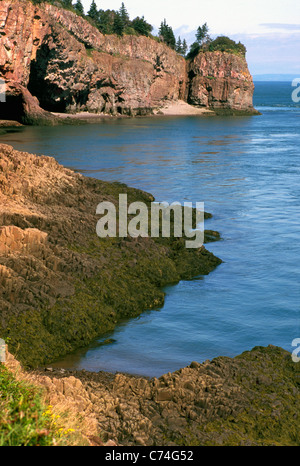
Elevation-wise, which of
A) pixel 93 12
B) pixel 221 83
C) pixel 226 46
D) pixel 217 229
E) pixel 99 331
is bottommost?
pixel 99 331

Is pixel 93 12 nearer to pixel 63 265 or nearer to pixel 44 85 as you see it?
pixel 44 85

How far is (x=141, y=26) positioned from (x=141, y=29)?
2.59ft

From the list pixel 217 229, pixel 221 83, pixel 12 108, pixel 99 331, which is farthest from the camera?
pixel 221 83

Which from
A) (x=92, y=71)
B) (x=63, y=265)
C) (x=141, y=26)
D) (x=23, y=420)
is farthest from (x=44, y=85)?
(x=23, y=420)

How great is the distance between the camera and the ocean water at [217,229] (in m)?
11.4

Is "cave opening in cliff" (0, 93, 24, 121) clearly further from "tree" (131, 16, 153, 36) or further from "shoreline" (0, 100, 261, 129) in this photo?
"tree" (131, 16, 153, 36)

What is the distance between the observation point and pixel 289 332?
1222 cm

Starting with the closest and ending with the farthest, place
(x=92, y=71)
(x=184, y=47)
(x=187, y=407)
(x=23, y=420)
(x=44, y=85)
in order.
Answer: (x=23, y=420) < (x=187, y=407) < (x=44, y=85) < (x=92, y=71) < (x=184, y=47)

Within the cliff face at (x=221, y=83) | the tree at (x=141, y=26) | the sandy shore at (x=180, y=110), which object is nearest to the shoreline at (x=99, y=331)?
the sandy shore at (x=180, y=110)

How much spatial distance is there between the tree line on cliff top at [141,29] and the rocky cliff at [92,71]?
7.03 ft

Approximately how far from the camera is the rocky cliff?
56344mm

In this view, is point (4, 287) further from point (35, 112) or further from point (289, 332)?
point (35, 112)

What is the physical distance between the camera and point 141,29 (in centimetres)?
8981

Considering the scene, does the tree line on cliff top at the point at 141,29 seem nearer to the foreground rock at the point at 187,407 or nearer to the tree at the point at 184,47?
the tree at the point at 184,47
